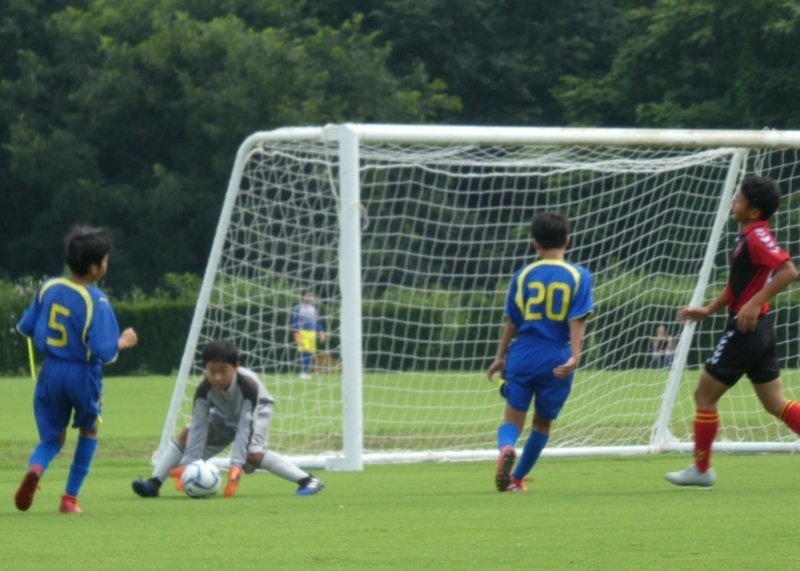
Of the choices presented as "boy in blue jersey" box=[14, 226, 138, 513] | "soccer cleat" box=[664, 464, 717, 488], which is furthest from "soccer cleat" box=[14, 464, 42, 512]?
"soccer cleat" box=[664, 464, 717, 488]

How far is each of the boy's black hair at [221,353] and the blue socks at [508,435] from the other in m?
1.50

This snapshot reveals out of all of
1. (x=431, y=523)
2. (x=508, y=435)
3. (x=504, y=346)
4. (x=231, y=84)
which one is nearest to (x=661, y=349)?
(x=504, y=346)

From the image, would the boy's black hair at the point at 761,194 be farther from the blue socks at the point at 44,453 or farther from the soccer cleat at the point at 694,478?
the blue socks at the point at 44,453

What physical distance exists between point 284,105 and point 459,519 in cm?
3617

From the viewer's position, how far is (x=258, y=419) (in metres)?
9.23

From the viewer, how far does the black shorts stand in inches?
333

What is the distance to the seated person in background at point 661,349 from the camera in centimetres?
1334

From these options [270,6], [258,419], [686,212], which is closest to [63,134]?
[270,6]

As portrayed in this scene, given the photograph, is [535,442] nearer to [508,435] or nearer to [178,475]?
[508,435]

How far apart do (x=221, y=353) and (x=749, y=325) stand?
2785mm

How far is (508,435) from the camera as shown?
8781 mm

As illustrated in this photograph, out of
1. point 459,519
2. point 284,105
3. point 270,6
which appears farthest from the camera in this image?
point 270,6

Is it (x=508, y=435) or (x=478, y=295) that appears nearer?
(x=508, y=435)

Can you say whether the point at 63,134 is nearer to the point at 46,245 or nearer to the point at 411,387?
the point at 46,245
